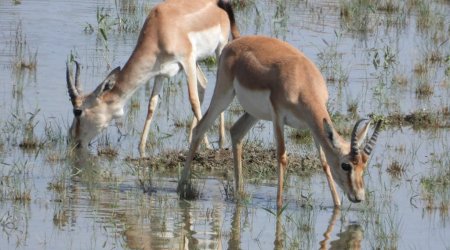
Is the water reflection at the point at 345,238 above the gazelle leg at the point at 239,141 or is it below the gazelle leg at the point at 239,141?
below

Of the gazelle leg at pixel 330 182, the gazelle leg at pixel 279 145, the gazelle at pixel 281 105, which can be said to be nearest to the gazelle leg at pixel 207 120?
the gazelle at pixel 281 105

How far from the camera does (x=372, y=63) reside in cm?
1588

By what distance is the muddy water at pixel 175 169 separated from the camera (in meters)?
8.99

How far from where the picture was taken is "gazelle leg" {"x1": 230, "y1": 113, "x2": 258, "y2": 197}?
1033 centimetres

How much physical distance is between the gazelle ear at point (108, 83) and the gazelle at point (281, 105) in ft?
5.02

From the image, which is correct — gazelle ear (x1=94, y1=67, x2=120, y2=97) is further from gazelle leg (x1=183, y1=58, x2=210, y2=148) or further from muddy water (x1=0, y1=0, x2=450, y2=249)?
gazelle leg (x1=183, y1=58, x2=210, y2=148)

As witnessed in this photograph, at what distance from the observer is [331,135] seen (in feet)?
30.6

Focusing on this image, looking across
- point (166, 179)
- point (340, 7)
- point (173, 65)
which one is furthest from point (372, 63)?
point (166, 179)

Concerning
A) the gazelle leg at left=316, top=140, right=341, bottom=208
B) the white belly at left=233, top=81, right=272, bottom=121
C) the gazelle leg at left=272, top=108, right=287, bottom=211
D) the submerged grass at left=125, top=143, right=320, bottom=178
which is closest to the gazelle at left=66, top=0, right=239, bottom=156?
the submerged grass at left=125, top=143, right=320, bottom=178

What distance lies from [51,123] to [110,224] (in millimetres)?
3446

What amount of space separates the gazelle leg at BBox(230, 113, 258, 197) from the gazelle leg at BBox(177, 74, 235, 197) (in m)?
0.24

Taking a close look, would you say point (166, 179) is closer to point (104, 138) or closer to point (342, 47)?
point (104, 138)

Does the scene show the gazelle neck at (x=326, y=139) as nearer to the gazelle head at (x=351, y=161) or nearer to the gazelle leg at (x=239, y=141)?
the gazelle head at (x=351, y=161)

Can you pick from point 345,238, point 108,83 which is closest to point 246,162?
point 108,83
